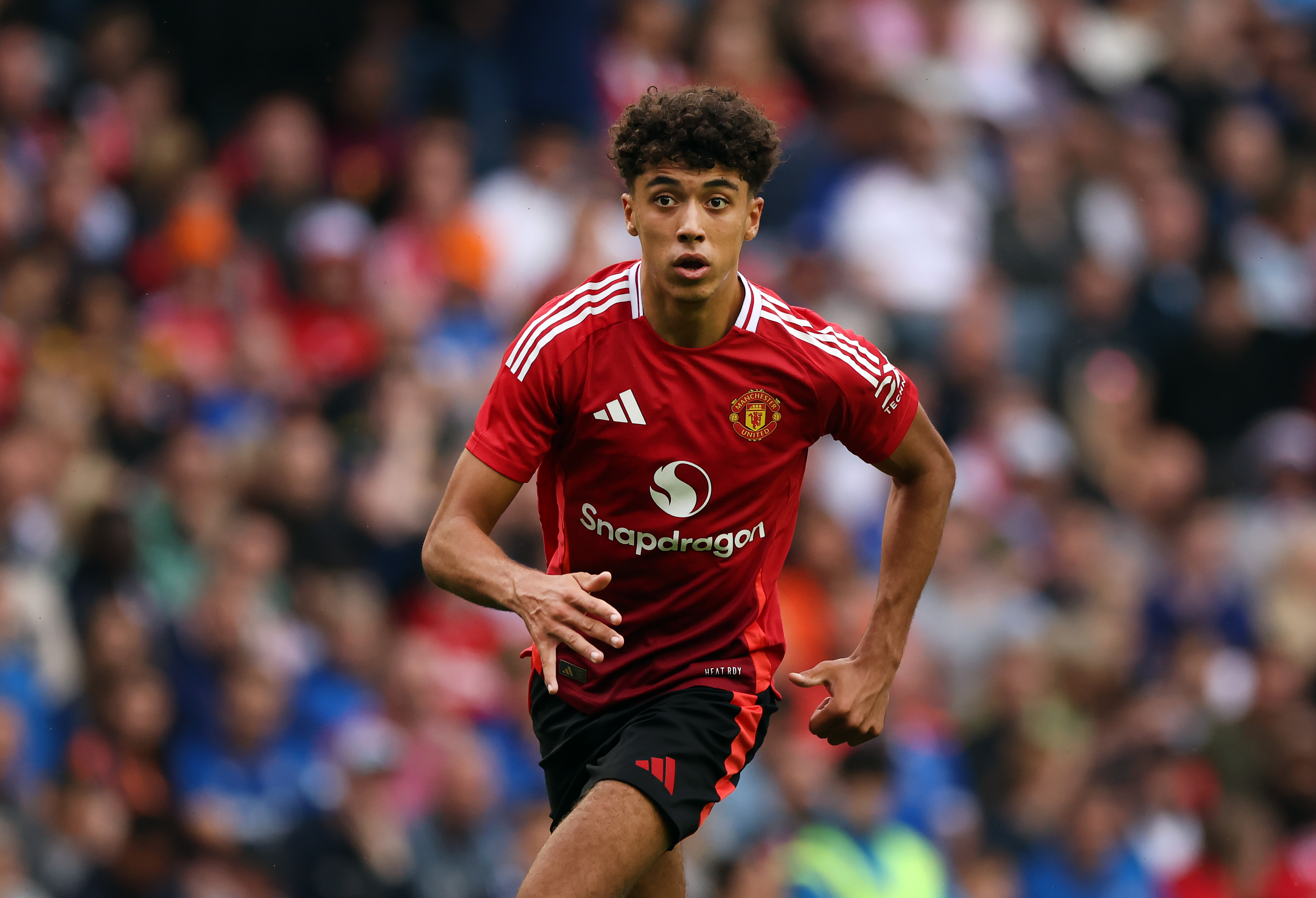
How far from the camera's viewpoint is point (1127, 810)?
908 cm

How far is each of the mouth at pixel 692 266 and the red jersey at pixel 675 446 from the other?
0.82 feet

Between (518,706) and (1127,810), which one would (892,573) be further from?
(1127,810)

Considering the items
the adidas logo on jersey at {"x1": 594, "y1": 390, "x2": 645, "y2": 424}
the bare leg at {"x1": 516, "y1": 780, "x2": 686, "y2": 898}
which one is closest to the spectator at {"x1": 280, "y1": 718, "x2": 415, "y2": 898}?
the bare leg at {"x1": 516, "y1": 780, "x2": 686, "y2": 898}

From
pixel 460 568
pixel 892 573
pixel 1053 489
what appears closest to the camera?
pixel 460 568

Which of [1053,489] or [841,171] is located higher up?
[841,171]

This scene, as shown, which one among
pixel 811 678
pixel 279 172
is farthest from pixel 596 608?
pixel 279 172

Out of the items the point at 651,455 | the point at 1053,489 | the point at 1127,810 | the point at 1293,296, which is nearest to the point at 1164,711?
the point at 1127,810

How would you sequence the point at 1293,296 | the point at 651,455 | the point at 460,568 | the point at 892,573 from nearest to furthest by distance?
the point at 460,568, the point at 651,455, the point at 892,573, the point at 1293,296

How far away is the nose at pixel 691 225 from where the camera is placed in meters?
4.36

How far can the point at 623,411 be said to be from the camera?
451 centimetres

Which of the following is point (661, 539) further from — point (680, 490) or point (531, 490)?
point (531, 490)

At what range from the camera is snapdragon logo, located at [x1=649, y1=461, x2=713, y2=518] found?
4.54 meters

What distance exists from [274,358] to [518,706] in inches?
99.2

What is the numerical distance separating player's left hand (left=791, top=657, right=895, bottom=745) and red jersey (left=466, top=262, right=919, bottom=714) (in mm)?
187
